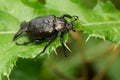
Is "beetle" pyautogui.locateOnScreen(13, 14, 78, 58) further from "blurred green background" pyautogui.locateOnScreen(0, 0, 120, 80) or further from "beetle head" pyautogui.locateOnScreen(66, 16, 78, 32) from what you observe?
"blurred green background" pyautogui.locateOnScreen(0, 0, 120, 80)

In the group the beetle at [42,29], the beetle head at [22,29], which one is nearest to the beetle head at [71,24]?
the beetle at [42,29]

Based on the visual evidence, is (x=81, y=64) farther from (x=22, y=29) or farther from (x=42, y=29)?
(x=22, y=29)

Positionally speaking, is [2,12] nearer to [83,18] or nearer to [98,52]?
[83,18]

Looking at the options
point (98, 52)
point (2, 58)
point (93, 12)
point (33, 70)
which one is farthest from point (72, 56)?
point (2, 58)

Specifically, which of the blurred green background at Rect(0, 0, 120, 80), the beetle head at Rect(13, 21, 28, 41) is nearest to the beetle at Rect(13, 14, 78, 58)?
the beetle head at Rect(13, 21, 28, 41)

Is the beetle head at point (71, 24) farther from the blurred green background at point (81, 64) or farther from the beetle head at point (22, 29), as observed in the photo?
the blurred green background at point (81, 64)

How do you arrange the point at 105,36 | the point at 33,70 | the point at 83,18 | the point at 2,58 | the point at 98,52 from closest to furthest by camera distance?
the point at 2,58 < the point at 105,36 < the point at 83,18 < the point at 33,70 < the point at 98,52

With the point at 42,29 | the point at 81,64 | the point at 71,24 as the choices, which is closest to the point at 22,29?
the point at 42,29

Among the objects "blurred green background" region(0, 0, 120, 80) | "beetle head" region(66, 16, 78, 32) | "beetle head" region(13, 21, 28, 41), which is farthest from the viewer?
"blurred green background" region(0, 0, 120, 80)

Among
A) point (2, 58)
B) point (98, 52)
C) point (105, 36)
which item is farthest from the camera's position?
point (98, 52)
